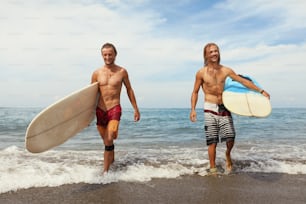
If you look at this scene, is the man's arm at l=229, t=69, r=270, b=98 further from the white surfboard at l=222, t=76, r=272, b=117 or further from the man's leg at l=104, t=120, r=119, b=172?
the man's leg at l=104, t=120, r=119, b=172

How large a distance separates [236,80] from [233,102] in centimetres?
33

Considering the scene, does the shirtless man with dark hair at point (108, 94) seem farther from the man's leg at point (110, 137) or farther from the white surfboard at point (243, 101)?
the white surfboard at point (243, 101)

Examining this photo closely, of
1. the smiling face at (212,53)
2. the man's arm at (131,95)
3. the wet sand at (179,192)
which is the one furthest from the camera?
the man's arm at (131,95)

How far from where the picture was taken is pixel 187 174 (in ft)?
14.5

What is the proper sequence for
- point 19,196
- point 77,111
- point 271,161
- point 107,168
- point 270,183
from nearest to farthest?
1. point 19,196
2. point 270,183
3. point 107,168
4. point 77,111
5. point 271,161

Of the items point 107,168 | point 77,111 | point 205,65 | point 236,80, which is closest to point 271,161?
point 236,80

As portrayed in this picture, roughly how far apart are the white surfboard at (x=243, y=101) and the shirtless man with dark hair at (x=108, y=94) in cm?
156

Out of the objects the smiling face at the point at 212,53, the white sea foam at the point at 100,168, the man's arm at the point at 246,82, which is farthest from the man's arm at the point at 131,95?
the man's arm at the point at 246,82

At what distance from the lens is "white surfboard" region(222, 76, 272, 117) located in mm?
4488

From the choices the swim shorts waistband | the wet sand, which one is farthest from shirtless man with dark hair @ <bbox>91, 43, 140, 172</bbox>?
the swim shorts waistband

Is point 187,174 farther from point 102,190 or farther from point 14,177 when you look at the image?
point 14,177

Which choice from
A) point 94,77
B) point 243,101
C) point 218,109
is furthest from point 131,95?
point 243,101

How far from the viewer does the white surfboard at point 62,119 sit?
13.4ft

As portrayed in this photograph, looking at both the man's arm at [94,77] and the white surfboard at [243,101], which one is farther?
the man's arm at [94,77]
